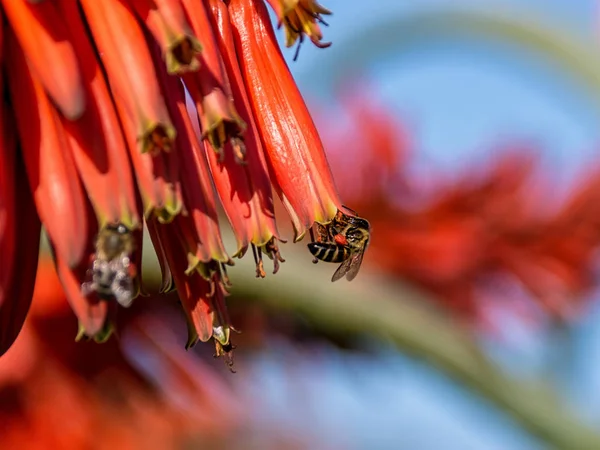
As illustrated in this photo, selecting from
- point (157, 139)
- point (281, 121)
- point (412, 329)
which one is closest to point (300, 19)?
point (281, 121)

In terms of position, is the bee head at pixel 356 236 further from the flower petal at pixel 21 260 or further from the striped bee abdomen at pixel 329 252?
the flower petal at pixel 21 260

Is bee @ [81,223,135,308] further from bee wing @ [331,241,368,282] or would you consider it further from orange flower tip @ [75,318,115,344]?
bee wing @ [331,241,368,282]

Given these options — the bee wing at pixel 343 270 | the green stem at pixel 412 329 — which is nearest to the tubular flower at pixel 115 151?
the bee wing at pixel 343 270

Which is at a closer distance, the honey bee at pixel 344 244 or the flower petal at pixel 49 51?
the flower petal at pixel 49 51

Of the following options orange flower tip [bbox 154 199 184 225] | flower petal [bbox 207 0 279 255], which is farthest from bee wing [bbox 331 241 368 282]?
orange flower tip [bbox 154 199 184 225]

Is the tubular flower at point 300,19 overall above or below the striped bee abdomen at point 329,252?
above

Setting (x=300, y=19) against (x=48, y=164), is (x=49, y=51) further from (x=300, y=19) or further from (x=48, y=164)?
(x=300, y=19)

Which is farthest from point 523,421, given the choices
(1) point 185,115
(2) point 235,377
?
(1) point 185,115
